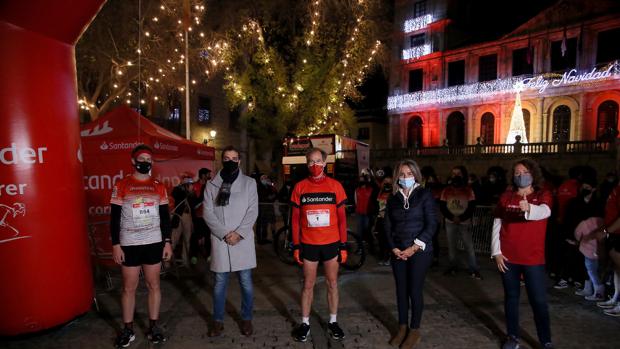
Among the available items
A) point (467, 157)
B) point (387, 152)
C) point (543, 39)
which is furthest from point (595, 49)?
point (387, 152)

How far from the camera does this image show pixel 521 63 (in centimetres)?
3083

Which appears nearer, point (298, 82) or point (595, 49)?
point (298, 82)

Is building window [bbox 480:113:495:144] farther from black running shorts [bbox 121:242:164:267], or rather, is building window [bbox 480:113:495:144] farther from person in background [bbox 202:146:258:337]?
black running shorts [bbox 121:242:164:267]

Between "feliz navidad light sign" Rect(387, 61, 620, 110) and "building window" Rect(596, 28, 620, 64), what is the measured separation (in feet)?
3.47

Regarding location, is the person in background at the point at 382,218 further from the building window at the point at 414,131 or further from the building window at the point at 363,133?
the building window at the point at 363,133

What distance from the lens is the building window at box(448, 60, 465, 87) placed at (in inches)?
1332

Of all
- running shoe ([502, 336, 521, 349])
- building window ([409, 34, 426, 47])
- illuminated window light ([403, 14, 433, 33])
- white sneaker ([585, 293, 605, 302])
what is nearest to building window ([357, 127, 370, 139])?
building window ([409, 34, 426, 47])

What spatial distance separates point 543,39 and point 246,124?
76.2 feet

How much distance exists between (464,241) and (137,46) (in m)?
13.8

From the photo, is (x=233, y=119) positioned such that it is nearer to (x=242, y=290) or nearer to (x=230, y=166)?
(x=230, y=166)

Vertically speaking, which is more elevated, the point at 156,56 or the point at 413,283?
the point at 156,56

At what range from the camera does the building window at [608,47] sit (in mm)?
26438

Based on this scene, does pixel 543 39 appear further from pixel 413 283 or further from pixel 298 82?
pixel 413 283

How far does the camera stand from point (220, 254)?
14.1 ft
